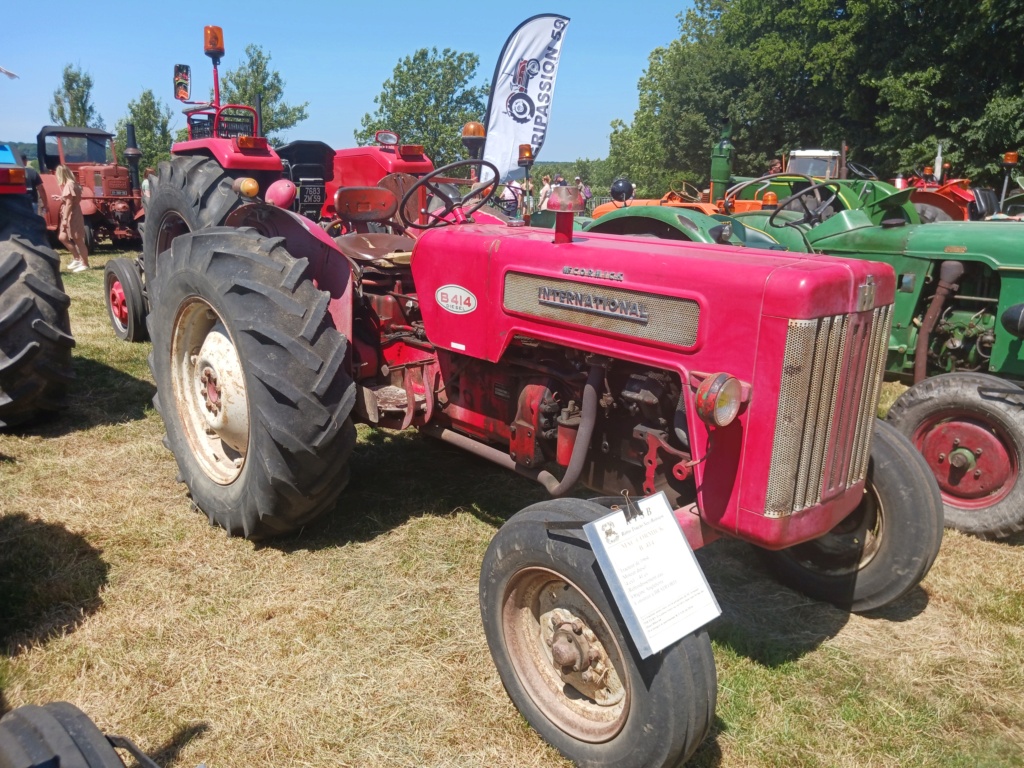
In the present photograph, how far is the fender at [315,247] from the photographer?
3.37 meters

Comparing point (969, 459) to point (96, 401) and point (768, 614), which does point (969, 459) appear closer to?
point (768, 614)

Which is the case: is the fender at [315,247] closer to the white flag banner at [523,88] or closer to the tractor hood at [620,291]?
the tractor hood at [620,291]

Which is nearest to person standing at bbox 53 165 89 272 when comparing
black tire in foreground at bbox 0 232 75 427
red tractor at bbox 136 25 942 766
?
black tire in foreground at bbox 0 232 75 427

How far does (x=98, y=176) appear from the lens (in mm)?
13680

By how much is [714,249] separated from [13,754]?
2.16 m

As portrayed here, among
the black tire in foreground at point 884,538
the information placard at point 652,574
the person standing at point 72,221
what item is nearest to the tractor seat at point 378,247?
the information placard at point 652,574

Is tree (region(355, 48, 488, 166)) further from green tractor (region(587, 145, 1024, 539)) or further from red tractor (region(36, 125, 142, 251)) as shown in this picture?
green tractor (region(587, 145, 1024, 539))

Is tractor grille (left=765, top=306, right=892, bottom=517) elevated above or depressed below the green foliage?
below

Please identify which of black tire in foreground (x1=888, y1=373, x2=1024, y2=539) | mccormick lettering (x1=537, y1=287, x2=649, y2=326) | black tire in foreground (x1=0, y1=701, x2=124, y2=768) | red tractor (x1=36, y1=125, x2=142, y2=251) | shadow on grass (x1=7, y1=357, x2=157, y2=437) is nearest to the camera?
black tire in foreground (x1=0, y1=701, x2=124, y2=768)

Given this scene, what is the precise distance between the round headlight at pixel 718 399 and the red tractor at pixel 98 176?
12.7 m

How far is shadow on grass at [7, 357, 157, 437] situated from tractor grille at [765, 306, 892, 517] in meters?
3.97

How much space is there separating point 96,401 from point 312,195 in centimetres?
493

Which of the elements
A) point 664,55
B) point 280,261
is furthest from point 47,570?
point 664,55

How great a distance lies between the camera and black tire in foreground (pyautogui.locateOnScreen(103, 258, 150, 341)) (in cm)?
635
